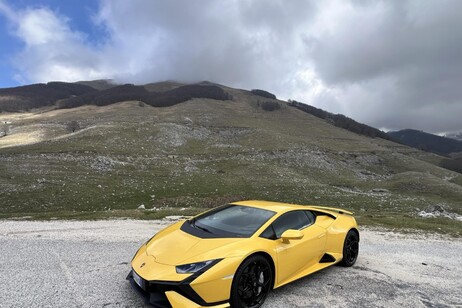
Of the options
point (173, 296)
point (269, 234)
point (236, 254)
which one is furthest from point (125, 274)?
point (269, 234)

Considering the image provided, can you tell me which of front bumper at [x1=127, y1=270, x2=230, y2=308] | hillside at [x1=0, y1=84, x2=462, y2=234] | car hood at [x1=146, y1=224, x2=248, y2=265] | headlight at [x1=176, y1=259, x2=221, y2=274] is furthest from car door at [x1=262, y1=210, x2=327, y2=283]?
hillside at [x1=0, y1=84, x2=462, y2=234]

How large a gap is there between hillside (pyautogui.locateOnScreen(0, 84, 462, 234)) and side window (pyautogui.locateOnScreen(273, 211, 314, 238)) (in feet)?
35.9

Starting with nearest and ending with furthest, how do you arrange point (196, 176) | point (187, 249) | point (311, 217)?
1. point (187, 249)
2. point (311, 217)
3. point (196, 176)

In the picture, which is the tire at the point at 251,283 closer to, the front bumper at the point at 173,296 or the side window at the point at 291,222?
the front bumper at the point at 173,296

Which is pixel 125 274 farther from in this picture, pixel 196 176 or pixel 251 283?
pixel 196 176

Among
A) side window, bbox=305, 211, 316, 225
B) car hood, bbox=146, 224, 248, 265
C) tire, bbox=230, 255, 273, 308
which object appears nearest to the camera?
tire, bbox=230, 255, 273, 308

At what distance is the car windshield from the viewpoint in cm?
652

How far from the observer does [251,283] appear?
19.0ft

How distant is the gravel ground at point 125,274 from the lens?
6.09 meters

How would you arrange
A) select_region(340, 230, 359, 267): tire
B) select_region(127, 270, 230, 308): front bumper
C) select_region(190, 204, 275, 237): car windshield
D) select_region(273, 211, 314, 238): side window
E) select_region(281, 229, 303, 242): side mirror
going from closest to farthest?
select_region(127, 270, 230, 308): front bumper → select_region(281, 229, 303, 242): side mirror → select_region(190, 204, 275, 237): car windshield → select_region(273, 211, 314, 238): side window → select_region(340, 230, 359, 267): tire

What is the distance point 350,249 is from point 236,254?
163 inches

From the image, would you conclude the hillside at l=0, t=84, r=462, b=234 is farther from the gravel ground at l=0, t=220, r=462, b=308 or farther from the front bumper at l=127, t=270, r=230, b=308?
the front bumper at l=127, t=270, r=230, b=308

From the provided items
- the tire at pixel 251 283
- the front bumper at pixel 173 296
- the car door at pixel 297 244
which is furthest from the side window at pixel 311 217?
the front bumper at pixel 173 296

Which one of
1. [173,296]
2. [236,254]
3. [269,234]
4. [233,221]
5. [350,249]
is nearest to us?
[173,296]
